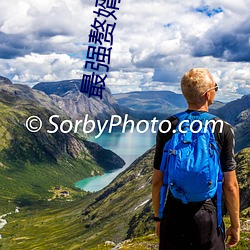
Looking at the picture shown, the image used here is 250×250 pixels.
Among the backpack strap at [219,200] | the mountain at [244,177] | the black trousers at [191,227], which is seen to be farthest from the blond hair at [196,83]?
the mountain at [244,177]

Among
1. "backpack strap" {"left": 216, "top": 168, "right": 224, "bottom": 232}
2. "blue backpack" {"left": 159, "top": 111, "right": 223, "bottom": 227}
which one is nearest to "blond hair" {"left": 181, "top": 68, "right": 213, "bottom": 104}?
"blue backpack" {"left": 159, "top": 111, "right": 223, "bottom": 227}

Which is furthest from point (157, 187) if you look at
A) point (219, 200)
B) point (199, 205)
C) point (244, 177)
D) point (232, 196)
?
point (244, 177)

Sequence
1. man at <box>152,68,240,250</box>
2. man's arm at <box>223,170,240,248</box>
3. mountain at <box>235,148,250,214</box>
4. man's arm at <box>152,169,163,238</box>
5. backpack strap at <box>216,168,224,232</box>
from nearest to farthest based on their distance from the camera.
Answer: backpack strap at <box>216,168,224,232</box>
man at <box>152,68,240,250</box>
man's arm at <box>223,170,240,248</box>
man's arm at <box>152,169,163,238</box>
mountain at <box>235,148,250,214</box>

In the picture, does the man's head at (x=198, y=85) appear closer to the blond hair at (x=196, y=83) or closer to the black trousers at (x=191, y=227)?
the blond hair at (x=196, y=83)

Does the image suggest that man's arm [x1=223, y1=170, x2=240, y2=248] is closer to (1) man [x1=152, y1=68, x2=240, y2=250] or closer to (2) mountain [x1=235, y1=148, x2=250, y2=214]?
(1) man [x1=152, y1=68, x2=240, y2=250]

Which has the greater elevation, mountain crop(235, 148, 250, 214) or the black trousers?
mountain crop(235, 148, 250, 214)

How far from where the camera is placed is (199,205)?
10.6 m

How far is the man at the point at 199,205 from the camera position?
10664mm

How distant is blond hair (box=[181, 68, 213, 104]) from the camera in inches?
427

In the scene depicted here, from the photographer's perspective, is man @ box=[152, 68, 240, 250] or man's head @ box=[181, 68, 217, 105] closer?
man @ box=[152, 68, 240, 250]

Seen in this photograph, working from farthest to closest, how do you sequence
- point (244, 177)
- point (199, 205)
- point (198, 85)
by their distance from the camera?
point (244, 177) → point (198, 85) → point (199, 205)

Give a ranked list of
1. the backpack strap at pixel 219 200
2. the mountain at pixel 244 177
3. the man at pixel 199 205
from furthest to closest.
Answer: the mountain at pixel 244 177 → the man at pixel 199 205 → the backpack strap at pixel 219 200

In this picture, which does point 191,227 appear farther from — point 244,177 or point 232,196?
point 244,177

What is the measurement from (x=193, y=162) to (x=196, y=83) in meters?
2.32
